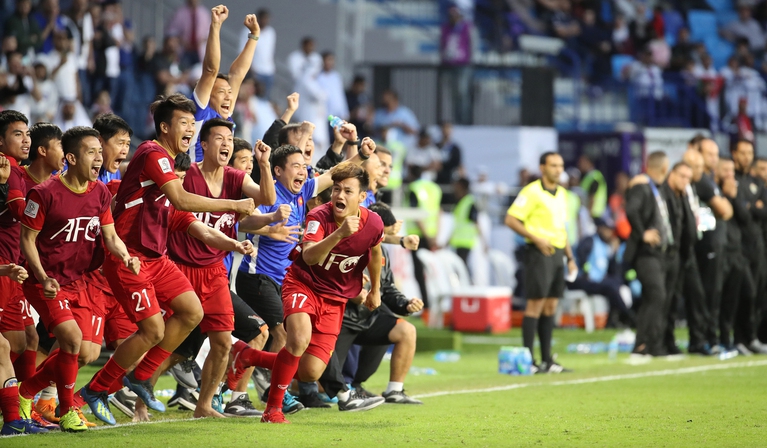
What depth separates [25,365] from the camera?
781 centimetres

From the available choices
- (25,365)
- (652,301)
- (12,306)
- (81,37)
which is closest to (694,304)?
(652,301)

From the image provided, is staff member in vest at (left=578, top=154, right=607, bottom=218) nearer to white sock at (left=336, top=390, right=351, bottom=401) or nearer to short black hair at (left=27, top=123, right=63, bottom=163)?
white sock at (left=336, top=390, right=351, bottom=401)

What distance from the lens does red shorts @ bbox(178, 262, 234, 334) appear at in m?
7.82

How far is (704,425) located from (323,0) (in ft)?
63.8

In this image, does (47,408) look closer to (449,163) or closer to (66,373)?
(66,373)

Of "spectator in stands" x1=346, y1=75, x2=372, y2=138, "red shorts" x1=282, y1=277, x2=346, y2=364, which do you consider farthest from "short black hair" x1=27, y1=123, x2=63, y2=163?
"spectator in stands" x1=346, y1=75, x2=372, y2=138

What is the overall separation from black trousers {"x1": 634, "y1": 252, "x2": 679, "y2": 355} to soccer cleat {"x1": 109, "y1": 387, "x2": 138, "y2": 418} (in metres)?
6.63

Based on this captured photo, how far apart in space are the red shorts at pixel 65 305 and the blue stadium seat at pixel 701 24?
22734 mm

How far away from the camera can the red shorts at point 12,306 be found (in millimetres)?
7461

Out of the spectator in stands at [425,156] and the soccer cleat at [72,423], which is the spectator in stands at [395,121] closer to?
the spectator in stands at [425,156]

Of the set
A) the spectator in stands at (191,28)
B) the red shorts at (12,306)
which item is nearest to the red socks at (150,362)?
the red shorts at (12,306)

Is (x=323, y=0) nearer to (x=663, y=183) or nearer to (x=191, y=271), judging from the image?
(x=663, y=183)

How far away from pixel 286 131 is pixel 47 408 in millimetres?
2811

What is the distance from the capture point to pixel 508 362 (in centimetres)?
1200
